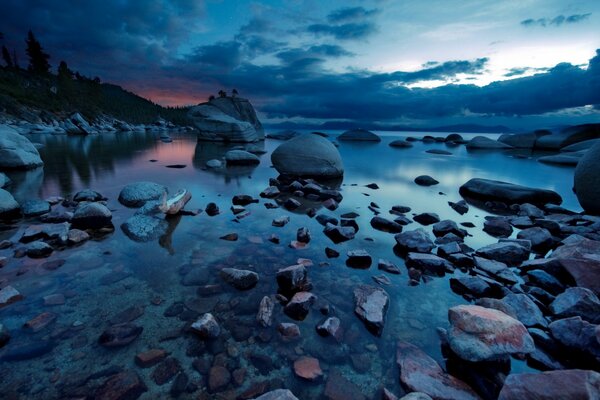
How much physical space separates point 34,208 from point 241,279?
544 cm

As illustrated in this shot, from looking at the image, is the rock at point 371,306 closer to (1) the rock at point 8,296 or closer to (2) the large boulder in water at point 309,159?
(1) the rock at point 8,296

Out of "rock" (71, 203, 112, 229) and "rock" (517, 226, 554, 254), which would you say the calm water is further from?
"rock" (517, 226, 554, 254)

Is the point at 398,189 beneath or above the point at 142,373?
beneath

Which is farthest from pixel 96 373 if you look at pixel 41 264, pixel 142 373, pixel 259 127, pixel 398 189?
pixel 259 127

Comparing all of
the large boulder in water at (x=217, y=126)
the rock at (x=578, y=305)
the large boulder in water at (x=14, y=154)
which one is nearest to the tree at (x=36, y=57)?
the large boulder in water at (x=217, y=126)

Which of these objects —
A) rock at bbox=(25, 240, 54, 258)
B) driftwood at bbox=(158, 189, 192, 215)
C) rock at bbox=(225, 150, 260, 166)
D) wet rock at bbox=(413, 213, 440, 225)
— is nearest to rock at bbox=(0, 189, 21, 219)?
rock at bbox=(25, 240, 54, 258)

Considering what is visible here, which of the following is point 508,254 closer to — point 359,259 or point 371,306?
point 359,259

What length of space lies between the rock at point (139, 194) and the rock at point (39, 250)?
2614 millimetres

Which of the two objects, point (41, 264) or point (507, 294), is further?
point (41, 264)

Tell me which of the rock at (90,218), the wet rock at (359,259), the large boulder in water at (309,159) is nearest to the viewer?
the wet rock at (359,259)

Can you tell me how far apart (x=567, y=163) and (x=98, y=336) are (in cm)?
2908

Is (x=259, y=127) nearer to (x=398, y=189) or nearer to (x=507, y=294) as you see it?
(x=398, y=189)

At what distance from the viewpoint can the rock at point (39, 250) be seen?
3803mm

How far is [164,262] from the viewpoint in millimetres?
3846
